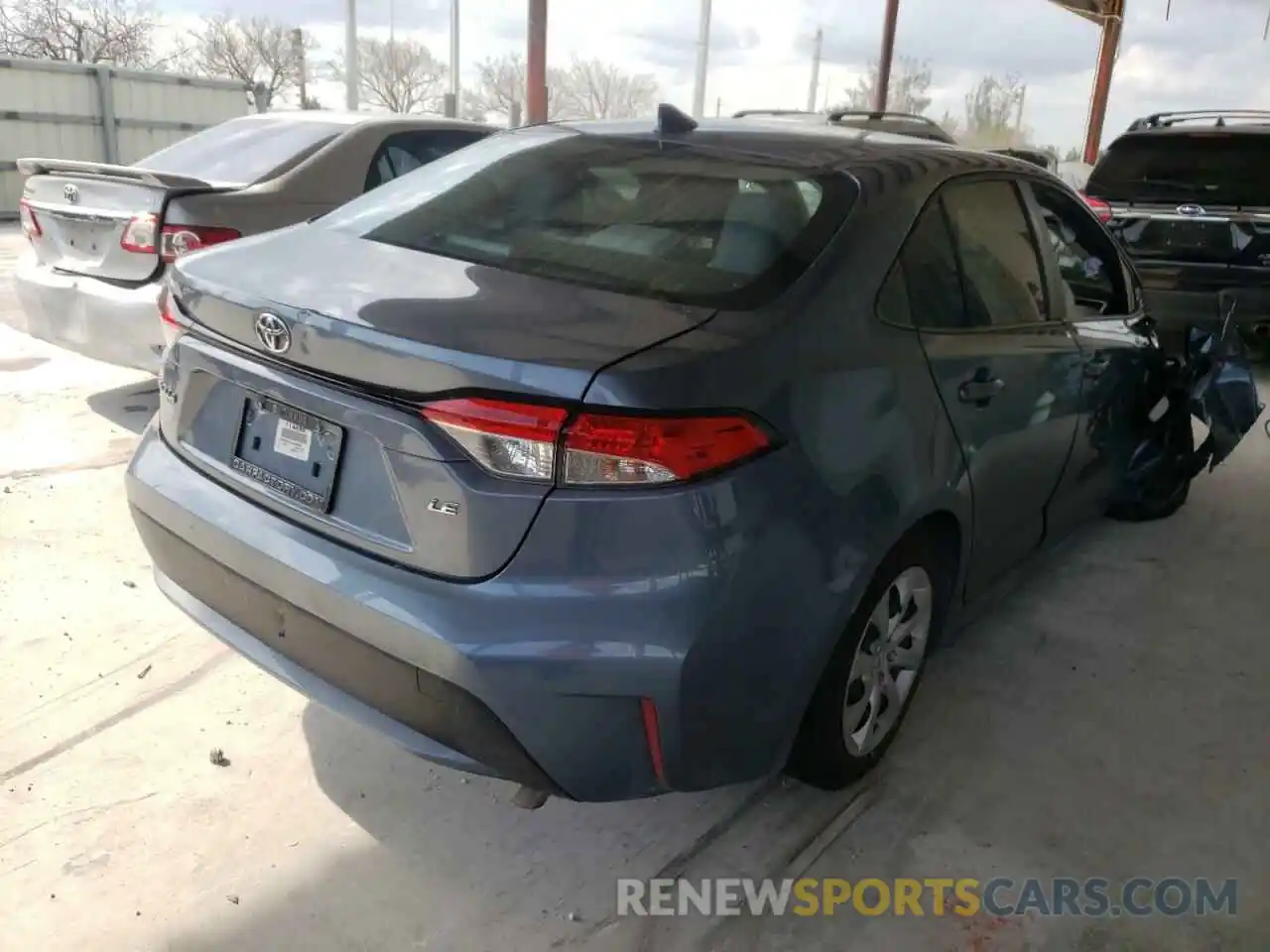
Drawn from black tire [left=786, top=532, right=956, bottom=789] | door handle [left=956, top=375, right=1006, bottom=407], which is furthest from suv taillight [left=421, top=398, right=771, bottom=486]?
door handle [left=956, top=375, right=1006, bottom=407]

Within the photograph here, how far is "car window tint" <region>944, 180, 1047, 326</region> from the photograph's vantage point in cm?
267

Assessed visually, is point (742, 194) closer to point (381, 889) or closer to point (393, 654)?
point (393, 654)

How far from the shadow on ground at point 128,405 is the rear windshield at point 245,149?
3.72 ft

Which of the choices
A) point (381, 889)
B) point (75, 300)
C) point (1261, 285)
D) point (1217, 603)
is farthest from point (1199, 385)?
point (75, 300)

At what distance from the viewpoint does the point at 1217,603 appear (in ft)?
12.4

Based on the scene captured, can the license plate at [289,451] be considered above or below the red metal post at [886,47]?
below

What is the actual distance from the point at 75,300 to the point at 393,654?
11.6ft

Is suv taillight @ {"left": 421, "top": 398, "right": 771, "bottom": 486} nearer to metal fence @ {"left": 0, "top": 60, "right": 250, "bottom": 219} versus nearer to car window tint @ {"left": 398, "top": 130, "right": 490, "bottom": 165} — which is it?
car window tint @ {"left": 398, "top": 130, "right": 490, "bottom": 165}

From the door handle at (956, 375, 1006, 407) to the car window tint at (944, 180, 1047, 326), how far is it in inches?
6.1

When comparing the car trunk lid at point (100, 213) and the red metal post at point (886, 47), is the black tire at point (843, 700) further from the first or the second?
the red metal post at point (886, 47)

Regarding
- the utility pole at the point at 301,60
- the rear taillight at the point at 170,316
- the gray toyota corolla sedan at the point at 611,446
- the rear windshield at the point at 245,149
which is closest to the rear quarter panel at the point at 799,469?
the gray toyota corolla sedan at the point at 611,446

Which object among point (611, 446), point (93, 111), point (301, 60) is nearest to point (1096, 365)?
point (611, 446)

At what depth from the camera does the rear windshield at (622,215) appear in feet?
7.23

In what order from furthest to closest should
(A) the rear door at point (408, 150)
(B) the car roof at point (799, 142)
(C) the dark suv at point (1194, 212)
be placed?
(C) the dark suv at point (1194, 212), (A) the rear door at point (408, 150), (B) the car roof at point (799, 142)
